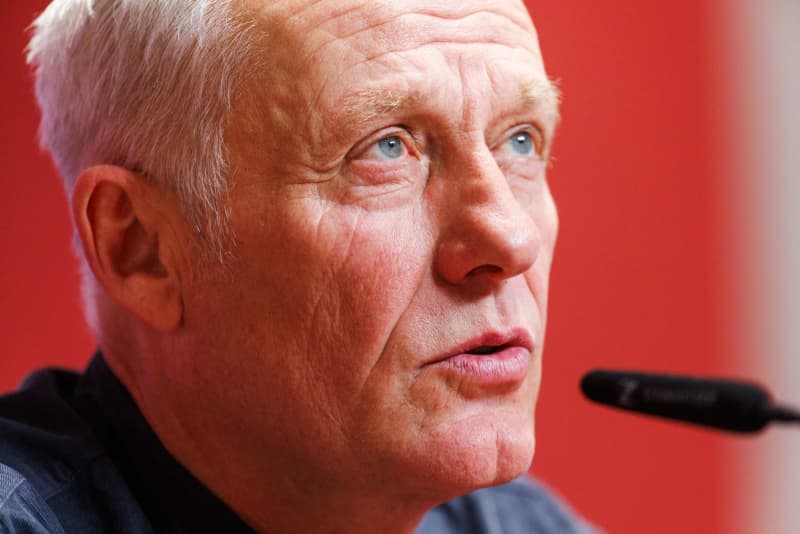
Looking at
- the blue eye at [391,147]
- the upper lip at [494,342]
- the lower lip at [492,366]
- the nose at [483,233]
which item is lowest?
the lower lip at [492,366]

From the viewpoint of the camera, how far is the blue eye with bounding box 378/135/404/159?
1.39 meters

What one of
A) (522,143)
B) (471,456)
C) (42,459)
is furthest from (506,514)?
(42,459)

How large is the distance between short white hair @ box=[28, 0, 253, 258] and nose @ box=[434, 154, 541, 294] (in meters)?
0.31

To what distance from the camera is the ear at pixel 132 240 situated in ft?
4.73

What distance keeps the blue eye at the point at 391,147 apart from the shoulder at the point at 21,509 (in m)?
0.65

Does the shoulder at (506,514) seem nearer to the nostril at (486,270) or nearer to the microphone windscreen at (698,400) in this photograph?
the nostril at (486,270)

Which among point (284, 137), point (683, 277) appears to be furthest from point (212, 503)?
point (683, 277)

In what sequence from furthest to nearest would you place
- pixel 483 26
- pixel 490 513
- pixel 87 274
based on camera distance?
1. pixel 490 513
2. pixel 87 274
3. pixel 483 26

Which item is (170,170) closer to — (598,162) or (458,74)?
(458,74)

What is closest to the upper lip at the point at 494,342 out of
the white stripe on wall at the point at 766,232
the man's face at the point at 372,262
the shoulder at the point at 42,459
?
the man's face at the point at 372,262

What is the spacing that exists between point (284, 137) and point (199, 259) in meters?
0.21

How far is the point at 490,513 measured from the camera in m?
1.93

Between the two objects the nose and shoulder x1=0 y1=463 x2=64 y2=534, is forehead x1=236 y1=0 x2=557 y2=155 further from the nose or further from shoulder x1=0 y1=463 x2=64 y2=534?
shoulder x1=0 y1=463 x2=64 y2=534

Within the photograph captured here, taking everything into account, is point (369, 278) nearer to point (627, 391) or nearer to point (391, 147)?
point (391, 147)
